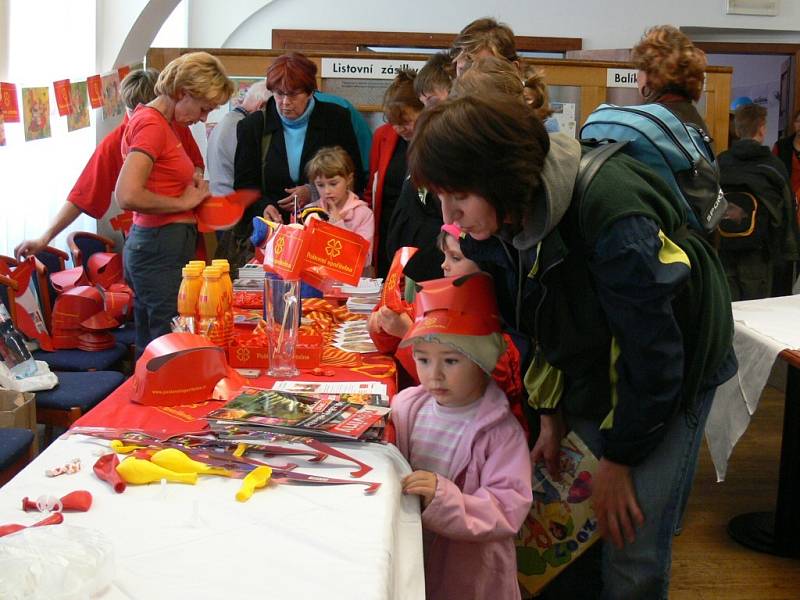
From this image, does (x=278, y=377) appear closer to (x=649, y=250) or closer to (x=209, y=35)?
(x=649, y=250)

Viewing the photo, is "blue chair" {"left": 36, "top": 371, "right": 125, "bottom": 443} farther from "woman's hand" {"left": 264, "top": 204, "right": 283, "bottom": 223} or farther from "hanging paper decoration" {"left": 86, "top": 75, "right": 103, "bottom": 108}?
"hanging paper decoration" {"left": 86, "top": 75, "right": 103, "bottom": 108}

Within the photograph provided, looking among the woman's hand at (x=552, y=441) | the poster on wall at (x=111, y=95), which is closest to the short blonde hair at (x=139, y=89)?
the poster on wall at (x=111, y=95)

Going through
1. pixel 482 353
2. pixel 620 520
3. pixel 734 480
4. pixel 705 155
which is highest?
pixel 705 155

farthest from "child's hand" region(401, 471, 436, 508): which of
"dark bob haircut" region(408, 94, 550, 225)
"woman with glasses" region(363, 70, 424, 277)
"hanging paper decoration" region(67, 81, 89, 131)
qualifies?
"hanging paper decoration" region(67, 81, 89, 131)

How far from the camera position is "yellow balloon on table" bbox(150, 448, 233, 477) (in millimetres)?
1527

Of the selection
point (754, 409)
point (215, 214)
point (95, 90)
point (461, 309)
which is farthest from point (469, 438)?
point (95, 90)

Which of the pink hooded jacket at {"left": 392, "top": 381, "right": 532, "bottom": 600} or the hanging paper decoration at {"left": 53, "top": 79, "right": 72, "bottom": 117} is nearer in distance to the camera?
the pink hooded jacket at {"left": 392, "top": 381, "right": 532, "bottom": 600}

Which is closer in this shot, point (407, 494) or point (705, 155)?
point (407, 494)

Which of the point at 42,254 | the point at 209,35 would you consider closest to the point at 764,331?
the point at 42,254

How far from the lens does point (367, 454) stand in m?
1.66

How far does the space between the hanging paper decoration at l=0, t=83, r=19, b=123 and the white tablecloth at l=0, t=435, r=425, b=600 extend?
3.06m

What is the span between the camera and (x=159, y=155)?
3295 millimetres

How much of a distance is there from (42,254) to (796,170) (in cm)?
499

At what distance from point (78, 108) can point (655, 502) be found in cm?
435
